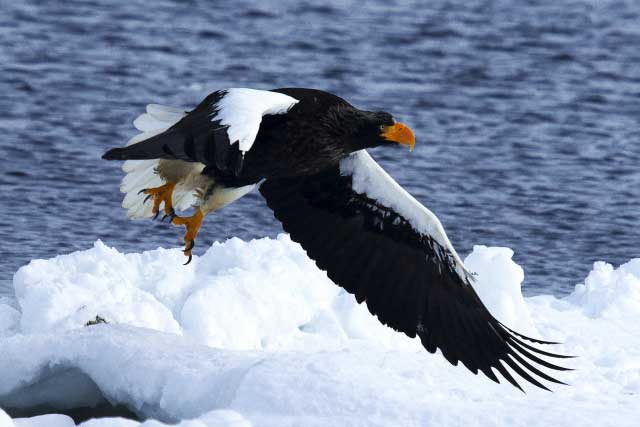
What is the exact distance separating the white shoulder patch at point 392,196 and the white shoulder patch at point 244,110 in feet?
2.44

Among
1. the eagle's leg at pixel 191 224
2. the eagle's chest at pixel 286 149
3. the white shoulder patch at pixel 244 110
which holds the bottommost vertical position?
the eagle's leg at pixel 191 224

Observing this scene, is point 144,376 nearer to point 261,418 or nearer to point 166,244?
point 261,418

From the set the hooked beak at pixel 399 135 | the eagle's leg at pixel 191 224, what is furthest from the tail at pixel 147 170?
the hooked beak at pixel 399 135

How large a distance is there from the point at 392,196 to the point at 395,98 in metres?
5.46

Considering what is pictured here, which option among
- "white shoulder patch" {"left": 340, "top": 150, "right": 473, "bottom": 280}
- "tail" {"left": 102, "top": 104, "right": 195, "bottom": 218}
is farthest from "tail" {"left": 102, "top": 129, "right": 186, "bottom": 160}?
"white shoulder patch" {"left": 340, "top": 150, "right": 473, "bottom": 280}

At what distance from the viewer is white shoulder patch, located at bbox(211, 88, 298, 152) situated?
593 cm

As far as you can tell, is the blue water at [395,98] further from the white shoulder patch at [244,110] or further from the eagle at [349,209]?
the white shoulder patch at [244,110]

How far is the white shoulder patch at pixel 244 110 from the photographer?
5.93m

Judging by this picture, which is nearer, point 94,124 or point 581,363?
point 581,363

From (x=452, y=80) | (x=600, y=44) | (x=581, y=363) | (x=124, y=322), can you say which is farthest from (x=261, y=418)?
(x=600, y=44)

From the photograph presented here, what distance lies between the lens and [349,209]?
723cm

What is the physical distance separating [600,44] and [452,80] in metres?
2.14

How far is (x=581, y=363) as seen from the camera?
702 cm

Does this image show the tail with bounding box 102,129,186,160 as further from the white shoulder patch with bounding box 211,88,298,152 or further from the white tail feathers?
the white tail feathers
